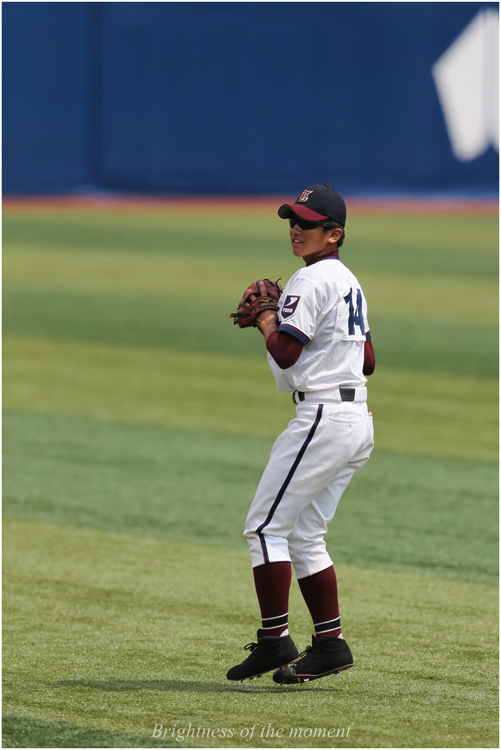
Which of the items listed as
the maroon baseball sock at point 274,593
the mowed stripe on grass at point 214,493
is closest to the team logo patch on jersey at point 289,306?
the maroon baseball sock at point 274,593

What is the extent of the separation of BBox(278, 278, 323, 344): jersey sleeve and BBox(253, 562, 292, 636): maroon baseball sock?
2.67 feet

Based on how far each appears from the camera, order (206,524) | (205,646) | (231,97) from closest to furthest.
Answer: (205,646) → (206,524) → (231,97)

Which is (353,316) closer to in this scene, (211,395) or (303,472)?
(303,472)

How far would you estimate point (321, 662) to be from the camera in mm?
3795

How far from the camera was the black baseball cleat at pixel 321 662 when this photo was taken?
3791 mm

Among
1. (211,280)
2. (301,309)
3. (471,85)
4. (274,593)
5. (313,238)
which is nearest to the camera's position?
(301,309)

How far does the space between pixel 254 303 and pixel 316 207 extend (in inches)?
16.6

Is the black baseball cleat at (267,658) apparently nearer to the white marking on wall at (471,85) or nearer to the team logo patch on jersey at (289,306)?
the team logo patch on jersey at (289,306)

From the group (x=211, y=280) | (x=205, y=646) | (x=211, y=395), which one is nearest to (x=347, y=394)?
(x=205, y=646)

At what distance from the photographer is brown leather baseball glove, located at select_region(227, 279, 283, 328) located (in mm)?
3787

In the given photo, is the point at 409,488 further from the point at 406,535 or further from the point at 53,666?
the point at 53,666

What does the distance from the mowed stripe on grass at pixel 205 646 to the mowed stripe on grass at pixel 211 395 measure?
371 cm

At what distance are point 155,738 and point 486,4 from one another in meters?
22.2

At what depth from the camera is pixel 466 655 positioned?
443 cm
